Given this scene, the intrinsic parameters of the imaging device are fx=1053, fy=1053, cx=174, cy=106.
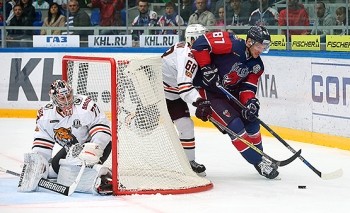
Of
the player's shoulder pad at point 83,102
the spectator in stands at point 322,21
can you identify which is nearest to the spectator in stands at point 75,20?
the spectator in stands at point 322,21

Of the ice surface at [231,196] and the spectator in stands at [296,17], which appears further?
the spectator in stands at [296,17]

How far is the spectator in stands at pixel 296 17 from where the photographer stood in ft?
32.4

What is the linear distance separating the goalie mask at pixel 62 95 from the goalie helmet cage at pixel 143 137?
260mm

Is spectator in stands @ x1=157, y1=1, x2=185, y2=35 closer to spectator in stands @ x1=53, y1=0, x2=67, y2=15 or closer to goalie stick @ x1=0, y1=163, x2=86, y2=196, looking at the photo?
spectator in stands @ x1=53, y1=0, x2=67, y2=15

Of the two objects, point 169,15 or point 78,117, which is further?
point 169,15

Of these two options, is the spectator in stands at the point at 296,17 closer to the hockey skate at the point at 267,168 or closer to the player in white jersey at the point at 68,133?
the hockey skate at the point at 267,168

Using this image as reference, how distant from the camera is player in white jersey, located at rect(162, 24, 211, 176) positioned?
6699mm

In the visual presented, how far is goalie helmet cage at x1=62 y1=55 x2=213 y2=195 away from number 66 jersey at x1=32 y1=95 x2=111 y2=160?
13 centimetres

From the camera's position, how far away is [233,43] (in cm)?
700

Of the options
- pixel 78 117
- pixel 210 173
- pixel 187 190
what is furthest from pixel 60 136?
pixel 210 173

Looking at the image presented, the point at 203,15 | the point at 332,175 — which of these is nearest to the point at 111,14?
the point at 203,15

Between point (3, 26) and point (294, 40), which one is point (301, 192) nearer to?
point (294, 40)

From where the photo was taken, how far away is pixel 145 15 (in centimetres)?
1142

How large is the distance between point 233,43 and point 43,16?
200 inches
